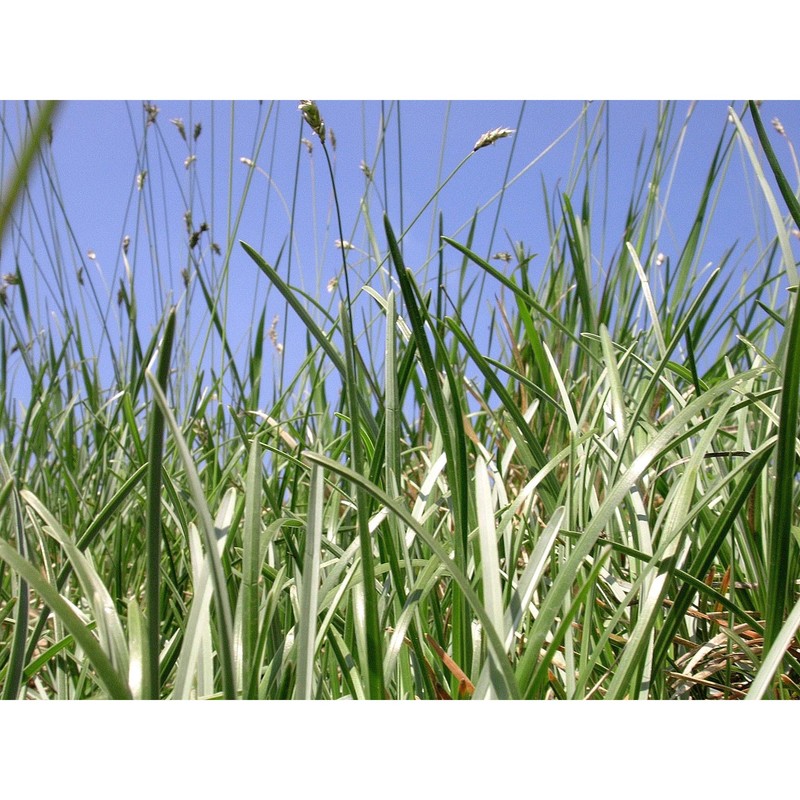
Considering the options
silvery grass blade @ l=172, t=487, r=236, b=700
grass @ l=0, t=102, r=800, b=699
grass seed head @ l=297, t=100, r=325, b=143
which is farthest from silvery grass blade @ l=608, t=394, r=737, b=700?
grass seed head @ l=297, t=100, r=325, b=143

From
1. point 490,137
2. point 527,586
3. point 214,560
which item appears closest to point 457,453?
point 527,586

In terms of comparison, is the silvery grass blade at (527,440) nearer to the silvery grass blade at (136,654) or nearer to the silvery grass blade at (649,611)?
the silvery grass blade at (649,611)

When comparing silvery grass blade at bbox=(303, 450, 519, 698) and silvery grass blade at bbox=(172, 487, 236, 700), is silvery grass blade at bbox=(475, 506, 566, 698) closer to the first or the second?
silvery grass blade at bbox=(303, 450, 519, 698)

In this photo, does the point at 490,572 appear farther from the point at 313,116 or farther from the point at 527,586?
the point at 313,116

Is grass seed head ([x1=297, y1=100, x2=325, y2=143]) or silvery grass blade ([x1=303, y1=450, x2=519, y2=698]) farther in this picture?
grass seed head ([x1=297, y1=100, x2=325, y2=143])

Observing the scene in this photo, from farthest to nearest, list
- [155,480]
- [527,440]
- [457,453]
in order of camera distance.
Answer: [527,440]
[457,453]
[155,480]

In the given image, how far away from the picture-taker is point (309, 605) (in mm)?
308

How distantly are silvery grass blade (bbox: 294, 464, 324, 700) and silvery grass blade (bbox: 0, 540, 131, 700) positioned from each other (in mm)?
77

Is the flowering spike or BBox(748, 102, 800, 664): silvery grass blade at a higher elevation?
the flowering spike

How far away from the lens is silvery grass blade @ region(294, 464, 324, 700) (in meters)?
0.30

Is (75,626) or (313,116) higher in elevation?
(313,116)

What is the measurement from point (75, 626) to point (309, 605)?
4.2 inches
